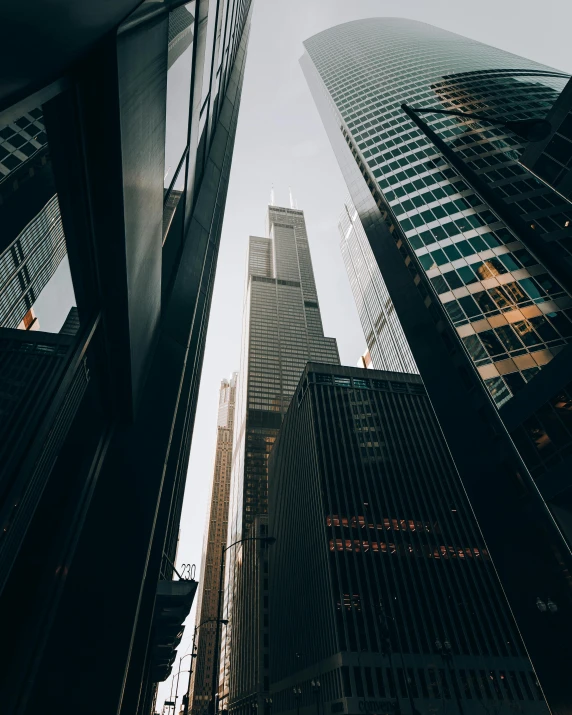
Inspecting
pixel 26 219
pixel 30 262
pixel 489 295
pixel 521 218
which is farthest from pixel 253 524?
pixel 26 219

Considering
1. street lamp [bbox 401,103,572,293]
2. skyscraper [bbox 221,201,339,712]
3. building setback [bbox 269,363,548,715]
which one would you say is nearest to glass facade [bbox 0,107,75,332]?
street lamp [bbox 401,103,572,293]

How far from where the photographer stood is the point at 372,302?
442ft

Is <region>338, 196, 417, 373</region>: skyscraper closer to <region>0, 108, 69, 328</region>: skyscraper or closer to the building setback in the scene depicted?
the building setback

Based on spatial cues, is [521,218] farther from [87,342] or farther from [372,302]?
[372,302]

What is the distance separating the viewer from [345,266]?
16712 cm

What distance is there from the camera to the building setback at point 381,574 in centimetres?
5334

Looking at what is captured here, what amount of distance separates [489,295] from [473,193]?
53.7 ft

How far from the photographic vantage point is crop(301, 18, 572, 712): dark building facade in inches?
1146

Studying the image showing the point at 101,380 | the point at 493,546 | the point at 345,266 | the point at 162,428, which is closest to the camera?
the point at 101,380

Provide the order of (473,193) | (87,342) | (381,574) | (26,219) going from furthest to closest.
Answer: (381,574) → (473,193) → (87,342) → (26,219)

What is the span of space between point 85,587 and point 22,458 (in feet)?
11.1

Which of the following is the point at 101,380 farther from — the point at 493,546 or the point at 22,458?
the point at 493,546

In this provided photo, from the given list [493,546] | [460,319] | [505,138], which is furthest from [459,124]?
[493,546]

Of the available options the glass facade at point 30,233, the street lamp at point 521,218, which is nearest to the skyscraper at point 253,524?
the street lamp at point 521,218
